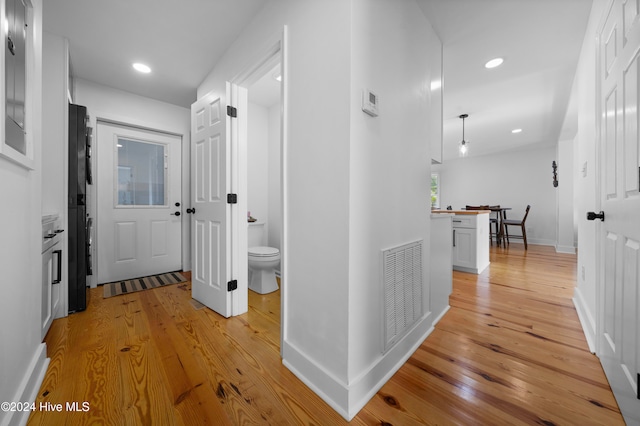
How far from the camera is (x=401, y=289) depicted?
1.47 meters

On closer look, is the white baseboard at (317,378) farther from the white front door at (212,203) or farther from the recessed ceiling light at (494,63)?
the recessed ceiling light at (494,63)

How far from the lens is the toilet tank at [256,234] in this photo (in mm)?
3250

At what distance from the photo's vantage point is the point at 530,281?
119 inches

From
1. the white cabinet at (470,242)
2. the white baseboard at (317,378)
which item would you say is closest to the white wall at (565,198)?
the white cabinet at (470,242)

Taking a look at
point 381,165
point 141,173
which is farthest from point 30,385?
point 141,173

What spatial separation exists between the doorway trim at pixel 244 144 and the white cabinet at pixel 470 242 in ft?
9.89

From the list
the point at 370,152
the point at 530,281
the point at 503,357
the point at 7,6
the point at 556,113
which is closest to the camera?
the point at 7,6

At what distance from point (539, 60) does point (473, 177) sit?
5.44m

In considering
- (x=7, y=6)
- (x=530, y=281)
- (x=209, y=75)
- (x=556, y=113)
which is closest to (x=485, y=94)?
(x=556, y=113)

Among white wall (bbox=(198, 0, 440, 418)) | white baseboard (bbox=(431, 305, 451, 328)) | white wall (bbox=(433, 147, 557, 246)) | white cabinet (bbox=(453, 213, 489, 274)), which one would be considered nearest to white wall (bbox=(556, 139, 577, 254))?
white wall (bbox=(433, 147, 557, 246))

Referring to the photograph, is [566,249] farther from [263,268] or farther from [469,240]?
[263,268]

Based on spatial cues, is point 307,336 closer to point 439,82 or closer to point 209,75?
point 439,82

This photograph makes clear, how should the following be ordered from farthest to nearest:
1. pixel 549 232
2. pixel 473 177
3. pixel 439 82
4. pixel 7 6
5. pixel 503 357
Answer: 1. pixel 473 177
2. pixel 549 232
3. pixel 439 82
4. pixel 503 357
5. pixel 7 6

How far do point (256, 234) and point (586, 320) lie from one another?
10.8 feet
